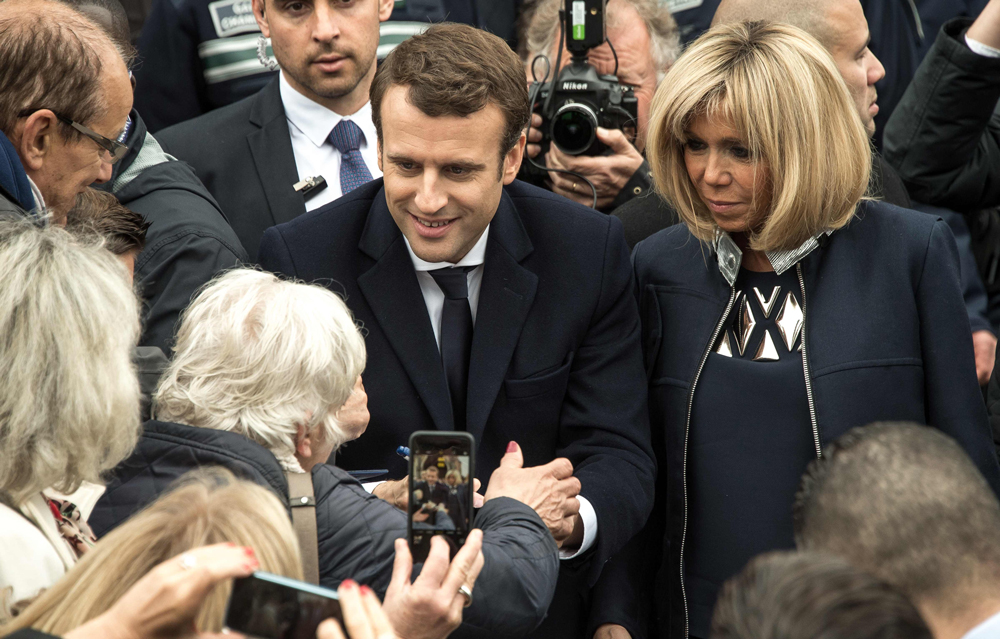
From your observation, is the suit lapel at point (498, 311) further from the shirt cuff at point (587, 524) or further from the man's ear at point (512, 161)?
the shirt cuff at point (587, 524)

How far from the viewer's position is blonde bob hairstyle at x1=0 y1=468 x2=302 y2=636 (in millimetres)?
1416

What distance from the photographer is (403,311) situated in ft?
8.67

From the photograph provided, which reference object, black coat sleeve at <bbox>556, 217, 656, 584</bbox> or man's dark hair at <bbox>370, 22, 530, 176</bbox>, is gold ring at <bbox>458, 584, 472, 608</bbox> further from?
man's dark hair at <bbox>370, 22, 530, 176</bbox>

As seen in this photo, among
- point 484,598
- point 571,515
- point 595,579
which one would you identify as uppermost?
point 484,598

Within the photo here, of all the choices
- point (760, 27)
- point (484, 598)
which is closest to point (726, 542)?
point (484, 598)

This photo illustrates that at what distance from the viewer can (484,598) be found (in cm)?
198

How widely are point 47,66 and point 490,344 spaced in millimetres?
1205

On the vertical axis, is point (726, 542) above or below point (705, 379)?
below

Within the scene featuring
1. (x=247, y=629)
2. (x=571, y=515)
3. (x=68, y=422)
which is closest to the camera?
(x=247, y=629)

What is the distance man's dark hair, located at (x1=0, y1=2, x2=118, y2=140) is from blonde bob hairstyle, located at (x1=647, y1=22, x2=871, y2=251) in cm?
136

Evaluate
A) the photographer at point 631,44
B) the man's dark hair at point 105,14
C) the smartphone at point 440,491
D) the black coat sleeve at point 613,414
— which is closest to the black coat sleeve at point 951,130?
the photographer at point 631,44

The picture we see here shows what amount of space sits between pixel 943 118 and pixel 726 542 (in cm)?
184

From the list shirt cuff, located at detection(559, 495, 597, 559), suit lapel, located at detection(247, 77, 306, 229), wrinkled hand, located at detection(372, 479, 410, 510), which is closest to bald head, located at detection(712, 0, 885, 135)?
suit lapel, located at detection(247, 77, 306, 229)

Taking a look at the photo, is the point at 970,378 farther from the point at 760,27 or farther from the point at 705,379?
the point at 760,27
